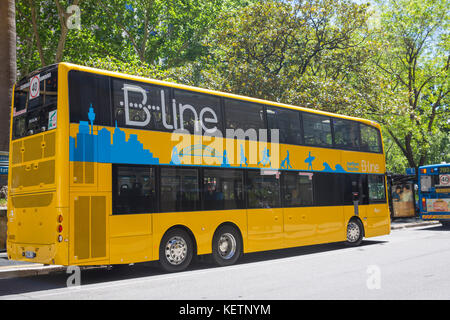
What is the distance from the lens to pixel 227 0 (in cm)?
3512

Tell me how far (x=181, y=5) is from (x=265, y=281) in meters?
27.3

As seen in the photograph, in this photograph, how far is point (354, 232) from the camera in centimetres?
1575

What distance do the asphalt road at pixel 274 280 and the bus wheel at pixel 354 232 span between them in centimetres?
242

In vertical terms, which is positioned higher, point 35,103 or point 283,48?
point 283,48

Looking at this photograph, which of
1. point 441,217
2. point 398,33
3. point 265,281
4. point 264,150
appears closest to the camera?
point 265,281

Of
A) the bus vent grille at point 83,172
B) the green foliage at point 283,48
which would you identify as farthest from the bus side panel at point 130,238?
the green foliage at point 283,48

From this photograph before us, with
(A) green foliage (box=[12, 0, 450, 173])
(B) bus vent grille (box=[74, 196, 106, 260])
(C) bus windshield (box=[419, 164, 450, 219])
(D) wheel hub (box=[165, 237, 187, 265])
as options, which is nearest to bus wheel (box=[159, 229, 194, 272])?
(D) wheel hub (box=[165, 237, 187, 265])

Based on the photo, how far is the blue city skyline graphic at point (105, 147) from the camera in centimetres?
890

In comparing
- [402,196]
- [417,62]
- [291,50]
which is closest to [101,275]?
[291,50]

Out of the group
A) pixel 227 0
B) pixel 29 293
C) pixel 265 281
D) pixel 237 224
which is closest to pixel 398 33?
pixel 227 0

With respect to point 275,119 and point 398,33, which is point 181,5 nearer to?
point 398,33

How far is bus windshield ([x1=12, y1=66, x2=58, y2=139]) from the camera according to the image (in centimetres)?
903
